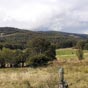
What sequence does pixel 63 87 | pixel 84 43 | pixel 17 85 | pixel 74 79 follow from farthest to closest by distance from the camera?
1. pixel 84 43
2. pixel 74 79
3. pixel 17 85
4. pixel 63 87

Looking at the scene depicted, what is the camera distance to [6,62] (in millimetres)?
59469

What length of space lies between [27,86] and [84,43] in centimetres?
9918

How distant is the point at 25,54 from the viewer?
64438 millimetres

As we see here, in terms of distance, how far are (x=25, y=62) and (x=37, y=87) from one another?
146 feet

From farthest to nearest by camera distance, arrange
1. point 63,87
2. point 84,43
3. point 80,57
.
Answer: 1. point 84,43
2. point 80,57
3. point 63,87

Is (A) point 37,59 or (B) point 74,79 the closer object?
(B) point 74,79

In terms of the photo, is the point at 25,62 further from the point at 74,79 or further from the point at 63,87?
the point at 63,87

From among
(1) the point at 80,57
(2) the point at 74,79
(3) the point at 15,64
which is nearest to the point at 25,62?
(3) the point at 15,64

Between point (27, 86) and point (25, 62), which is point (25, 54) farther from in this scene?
point (27, 86)

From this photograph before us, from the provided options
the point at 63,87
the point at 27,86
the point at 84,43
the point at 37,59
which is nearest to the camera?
the point at 63,87

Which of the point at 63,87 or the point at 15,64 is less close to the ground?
the point at 63,87

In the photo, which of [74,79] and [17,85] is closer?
[17,85]

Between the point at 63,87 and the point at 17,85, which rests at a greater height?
the point at 63,87

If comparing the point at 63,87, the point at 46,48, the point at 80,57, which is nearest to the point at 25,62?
the point at 80,57
